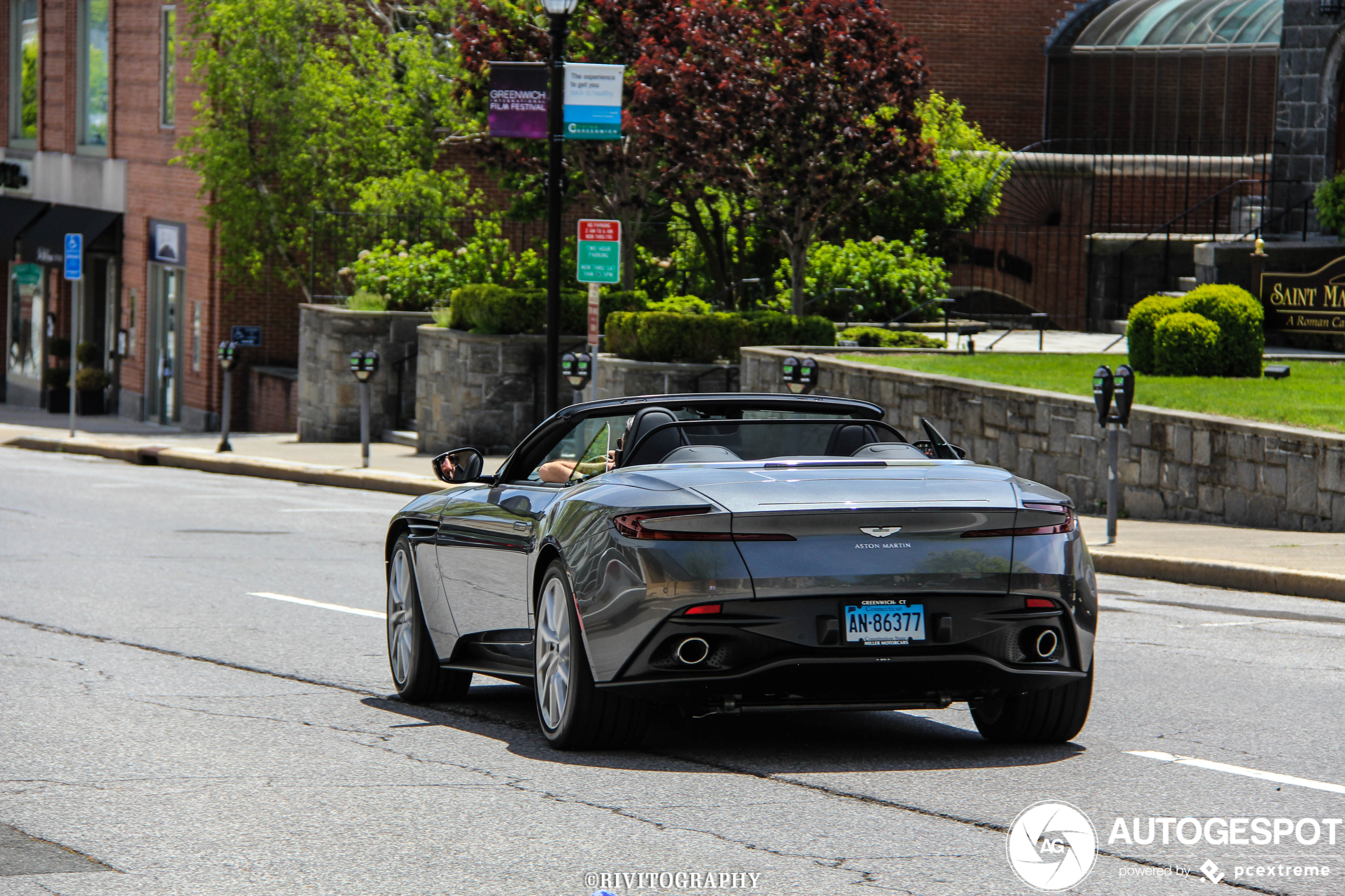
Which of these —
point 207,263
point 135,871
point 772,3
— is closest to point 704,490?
point 135,871

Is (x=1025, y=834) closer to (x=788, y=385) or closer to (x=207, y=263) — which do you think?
(x=788, y=385)

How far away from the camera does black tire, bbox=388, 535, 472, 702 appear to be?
28.8 ft

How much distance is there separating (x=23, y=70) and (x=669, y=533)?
4468 cm

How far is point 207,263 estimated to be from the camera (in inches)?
1407

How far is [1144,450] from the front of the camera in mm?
17078

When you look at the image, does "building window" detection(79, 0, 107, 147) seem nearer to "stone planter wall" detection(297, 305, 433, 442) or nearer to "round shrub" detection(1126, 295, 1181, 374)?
"stone planter wall" detection(297, 305, 433, 442)

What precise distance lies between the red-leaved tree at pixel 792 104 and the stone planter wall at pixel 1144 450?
410 centimetres

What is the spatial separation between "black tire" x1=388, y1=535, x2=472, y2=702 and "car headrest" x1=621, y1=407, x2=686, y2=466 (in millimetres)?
1564

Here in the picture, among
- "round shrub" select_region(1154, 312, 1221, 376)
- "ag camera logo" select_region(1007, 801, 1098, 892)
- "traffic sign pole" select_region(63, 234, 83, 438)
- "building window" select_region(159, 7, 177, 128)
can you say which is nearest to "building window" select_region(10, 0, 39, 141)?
"traffic sign pole" select_region(63, 234, 83, 438)

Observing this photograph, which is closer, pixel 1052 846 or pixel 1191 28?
pixel 1052 846

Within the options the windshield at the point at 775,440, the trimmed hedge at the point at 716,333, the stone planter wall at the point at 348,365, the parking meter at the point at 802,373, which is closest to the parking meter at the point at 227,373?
the stone planter wall at the point at 348,365

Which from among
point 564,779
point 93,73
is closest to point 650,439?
point 564,779

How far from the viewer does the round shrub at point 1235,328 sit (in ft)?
65.0

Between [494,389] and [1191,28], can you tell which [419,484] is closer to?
[494,389]
